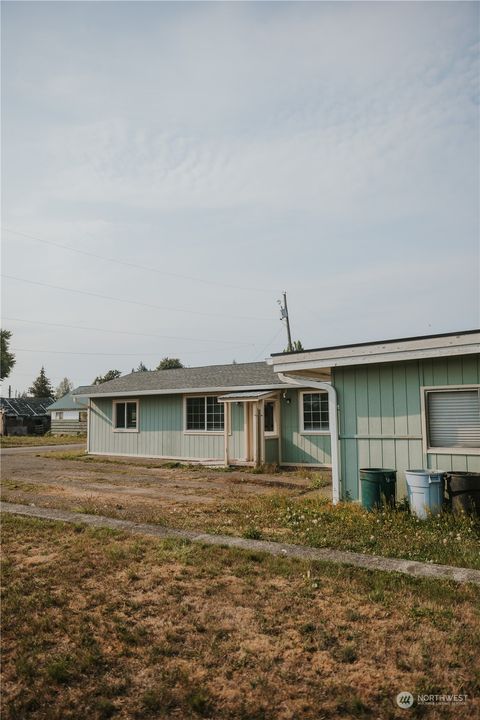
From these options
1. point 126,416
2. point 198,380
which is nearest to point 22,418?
point 126,416

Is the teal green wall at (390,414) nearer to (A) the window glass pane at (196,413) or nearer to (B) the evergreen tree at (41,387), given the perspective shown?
(A) the window glass pane at (196,413)

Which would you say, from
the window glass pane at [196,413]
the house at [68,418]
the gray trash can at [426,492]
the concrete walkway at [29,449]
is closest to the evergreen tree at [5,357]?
the house at [68,418]

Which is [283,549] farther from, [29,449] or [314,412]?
[29,449]

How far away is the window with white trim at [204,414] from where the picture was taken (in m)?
18.9

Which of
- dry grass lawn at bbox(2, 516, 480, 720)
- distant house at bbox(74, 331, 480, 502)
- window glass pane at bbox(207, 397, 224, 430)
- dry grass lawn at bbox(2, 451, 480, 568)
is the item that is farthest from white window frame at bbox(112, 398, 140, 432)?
dry grass lawn at bbox(2, 516, 480, 720)

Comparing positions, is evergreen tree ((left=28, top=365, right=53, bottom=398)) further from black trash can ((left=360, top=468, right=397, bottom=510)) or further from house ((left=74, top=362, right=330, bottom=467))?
black trash can ((left=360, top=468, right=397, bottom=510))

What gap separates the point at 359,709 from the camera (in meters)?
3.09

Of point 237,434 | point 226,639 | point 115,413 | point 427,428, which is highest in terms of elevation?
point 115,413

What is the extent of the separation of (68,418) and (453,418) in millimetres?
41103

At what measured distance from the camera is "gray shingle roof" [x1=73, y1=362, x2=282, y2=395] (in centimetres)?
1839

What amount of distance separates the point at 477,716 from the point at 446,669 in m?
0.48

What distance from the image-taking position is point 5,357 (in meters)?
71.6

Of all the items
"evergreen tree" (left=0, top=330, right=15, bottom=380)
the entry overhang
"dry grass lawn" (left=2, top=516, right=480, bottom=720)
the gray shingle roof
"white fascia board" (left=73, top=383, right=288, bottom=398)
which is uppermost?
"evergreen tree" (left=0, top=330, right=15, bottom=380)

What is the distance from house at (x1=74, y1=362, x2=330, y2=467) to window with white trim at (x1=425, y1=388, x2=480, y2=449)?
7866 mm
